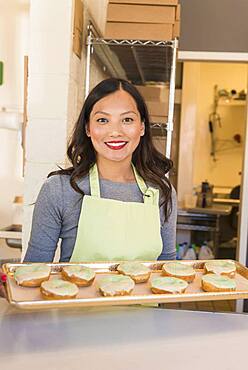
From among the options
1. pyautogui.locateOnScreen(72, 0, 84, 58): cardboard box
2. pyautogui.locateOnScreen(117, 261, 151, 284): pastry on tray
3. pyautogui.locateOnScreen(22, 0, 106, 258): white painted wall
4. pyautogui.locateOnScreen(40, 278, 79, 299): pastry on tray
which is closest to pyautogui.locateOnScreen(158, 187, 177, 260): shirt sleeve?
pyautogui.locateOnScreen(117, 261, 151, 284): pastry on tray

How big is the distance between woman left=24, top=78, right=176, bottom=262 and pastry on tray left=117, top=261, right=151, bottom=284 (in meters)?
0.12

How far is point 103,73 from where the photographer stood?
3.09 metres

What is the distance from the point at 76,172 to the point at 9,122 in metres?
1.78

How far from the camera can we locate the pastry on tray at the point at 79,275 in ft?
3.62

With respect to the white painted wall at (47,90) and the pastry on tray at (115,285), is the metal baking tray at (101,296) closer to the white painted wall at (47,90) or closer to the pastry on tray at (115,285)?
the pastry on tray at (115,285)

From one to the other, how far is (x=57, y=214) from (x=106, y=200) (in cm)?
14

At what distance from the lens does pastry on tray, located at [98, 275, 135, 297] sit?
1.03 meters

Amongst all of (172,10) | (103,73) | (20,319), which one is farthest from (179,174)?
(20,319)

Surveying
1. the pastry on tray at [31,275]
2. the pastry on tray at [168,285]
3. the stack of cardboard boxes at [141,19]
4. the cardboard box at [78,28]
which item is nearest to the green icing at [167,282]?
the pastry on tray at [168,285]

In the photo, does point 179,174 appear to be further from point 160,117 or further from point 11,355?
point 11,355

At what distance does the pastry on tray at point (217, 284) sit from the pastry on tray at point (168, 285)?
5cm

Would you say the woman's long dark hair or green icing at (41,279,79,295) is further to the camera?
the woman's long dark hair

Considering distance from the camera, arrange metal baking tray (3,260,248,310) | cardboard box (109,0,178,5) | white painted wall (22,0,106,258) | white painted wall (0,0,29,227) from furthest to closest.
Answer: white painted wall (0,0,29,227) → cardboard box (109,0,178,5) → white painted wall (22,0,106,258) → metal baking tray (3,260,248,310)

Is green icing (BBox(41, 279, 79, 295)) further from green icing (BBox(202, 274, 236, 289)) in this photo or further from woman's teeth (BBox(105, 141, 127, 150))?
woman's teeth (BBox(105, 141, 127, 150))
